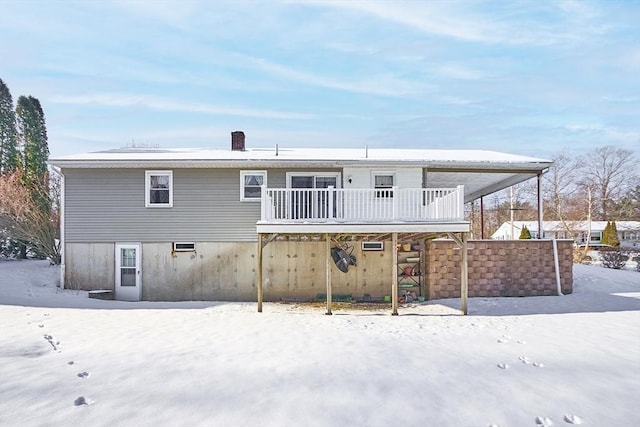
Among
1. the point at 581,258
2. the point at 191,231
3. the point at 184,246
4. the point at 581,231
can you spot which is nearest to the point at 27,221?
the point at 184,246

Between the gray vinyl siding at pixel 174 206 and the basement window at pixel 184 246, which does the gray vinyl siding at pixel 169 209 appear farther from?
the basement window at pixel 184 246

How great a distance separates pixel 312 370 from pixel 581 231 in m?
44.8

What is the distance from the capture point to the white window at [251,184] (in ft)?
45.9

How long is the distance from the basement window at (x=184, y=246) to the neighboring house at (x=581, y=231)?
33657 millimetres

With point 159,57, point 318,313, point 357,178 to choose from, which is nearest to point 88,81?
point 159,57

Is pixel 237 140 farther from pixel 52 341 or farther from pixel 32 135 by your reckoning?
pixel 32 135

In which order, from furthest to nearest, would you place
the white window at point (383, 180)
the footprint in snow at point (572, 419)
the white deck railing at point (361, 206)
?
the white window at point (383, 180) → the white deck railing at point (361, 206) → the footprint in snow at point (572, 419)

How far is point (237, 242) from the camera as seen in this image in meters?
14.1

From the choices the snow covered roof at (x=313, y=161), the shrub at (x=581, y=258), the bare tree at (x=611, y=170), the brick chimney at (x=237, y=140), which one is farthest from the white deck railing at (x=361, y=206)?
the bare tree at (x=611, y=170)

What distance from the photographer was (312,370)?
5793mm

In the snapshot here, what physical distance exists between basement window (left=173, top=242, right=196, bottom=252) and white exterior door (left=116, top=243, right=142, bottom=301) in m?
1.20

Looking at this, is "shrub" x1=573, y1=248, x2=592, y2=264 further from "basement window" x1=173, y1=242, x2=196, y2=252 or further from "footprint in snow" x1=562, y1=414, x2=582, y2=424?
"footprint in snow" x1=562, y1=414, x2=582, y2=424

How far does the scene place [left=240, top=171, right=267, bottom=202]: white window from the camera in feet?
45.9

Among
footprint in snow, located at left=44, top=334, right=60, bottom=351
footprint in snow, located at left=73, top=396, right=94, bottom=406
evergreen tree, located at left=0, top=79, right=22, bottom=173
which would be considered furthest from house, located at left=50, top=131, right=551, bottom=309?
evergreen tree, located at left=0, top=79, right=22, bottom=173
